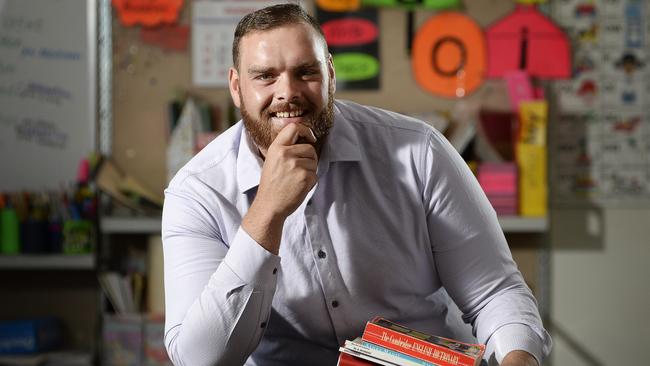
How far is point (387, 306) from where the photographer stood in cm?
139

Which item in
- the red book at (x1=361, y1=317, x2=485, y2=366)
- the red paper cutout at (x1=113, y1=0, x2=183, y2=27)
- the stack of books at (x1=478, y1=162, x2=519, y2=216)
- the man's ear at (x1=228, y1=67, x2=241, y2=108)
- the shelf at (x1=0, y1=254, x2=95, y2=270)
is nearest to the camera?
the red book at (x1=361, y1=317, x2=485, y2=366)

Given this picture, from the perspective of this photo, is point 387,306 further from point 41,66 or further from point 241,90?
point 41,66

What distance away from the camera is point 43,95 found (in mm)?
2953

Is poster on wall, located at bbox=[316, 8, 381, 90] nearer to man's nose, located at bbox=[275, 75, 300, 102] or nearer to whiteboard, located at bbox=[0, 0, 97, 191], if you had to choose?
whiteboard, located at bbox=[0, 0, 97, 191]

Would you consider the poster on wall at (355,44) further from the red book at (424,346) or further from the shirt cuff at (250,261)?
the red book at (424,346)

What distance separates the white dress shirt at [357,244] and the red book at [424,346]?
0.59 ft

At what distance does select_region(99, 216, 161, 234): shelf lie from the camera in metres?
2.70

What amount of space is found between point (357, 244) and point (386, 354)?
0.31 metres

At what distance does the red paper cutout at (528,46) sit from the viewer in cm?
281

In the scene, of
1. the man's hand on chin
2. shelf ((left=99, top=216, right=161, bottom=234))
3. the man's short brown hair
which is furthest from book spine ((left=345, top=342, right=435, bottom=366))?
shelf ((left=99, top=216, right=161, bottom=234))

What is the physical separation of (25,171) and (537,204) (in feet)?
6.23

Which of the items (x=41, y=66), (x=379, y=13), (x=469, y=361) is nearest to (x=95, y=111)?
(x=41, y=66)

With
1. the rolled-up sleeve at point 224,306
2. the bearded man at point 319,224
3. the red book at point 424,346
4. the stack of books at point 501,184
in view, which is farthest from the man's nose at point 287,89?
the stack of books at point 501,184

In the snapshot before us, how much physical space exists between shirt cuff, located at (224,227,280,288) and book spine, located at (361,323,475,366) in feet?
0.65
